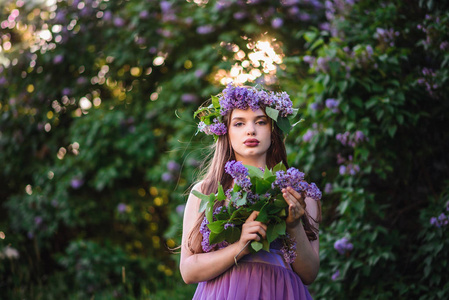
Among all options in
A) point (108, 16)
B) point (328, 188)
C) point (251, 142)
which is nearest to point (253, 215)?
point (251, 142)

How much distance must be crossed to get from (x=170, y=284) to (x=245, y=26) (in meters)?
2.49

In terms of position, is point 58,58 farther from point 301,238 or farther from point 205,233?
point 301,238

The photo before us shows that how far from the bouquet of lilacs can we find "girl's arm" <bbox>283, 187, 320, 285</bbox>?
0.11 feet

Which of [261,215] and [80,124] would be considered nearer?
[261,215]

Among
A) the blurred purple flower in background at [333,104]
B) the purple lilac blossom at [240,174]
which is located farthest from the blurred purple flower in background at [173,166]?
the purple lilac blossom at [240,174]

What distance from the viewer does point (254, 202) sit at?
181 cm

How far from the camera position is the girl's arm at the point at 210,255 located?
71.6 inches

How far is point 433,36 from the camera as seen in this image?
10.4ft

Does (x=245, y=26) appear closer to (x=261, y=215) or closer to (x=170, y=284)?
(x=170, y=284)

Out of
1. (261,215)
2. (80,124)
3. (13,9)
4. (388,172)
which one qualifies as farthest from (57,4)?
(261,215)

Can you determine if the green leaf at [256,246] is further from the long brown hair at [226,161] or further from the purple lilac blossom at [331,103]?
the purple lilac blossom at [331,103]

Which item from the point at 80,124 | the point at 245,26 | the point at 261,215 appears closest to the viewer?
the point at 261,215

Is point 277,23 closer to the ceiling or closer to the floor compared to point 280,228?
closer to the floor

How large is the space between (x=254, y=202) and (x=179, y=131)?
280cm
